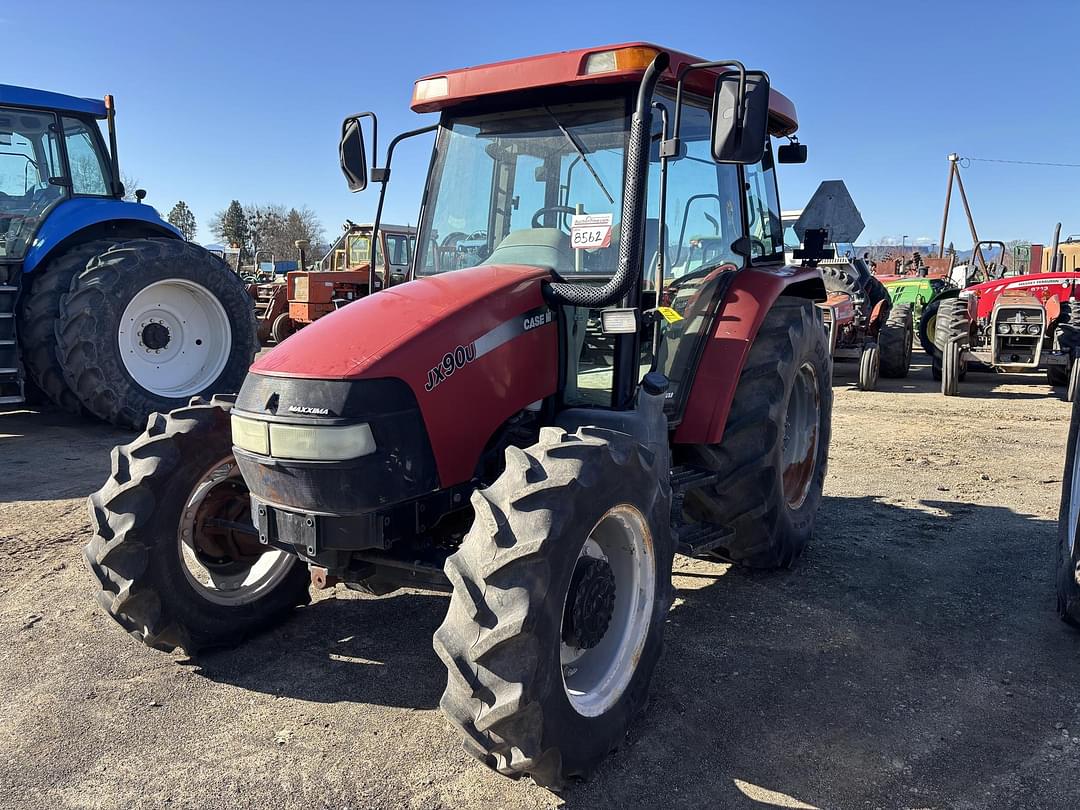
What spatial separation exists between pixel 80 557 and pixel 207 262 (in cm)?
446

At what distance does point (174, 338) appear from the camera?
334 inches

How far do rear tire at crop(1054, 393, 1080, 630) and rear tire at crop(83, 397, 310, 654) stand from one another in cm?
340

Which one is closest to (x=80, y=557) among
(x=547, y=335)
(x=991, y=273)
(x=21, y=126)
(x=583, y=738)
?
(x=547, y=335)

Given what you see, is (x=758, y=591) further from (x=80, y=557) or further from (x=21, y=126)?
(x=21, y=126)

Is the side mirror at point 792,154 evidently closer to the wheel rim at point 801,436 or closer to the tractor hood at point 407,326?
the wheel rim at point 801,436

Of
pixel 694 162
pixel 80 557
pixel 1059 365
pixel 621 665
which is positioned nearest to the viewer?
pixel 621 665

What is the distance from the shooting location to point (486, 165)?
12.7 feet

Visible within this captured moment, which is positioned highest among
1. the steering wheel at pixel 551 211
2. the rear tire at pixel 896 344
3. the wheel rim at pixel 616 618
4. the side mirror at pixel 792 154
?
the side mirror at pixel 792 154

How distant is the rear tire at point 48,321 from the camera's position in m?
7.57

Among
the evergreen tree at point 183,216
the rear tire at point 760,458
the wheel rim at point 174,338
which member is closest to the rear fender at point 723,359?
the rear tire at point 760,458

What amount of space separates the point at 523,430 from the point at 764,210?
2.38 metres

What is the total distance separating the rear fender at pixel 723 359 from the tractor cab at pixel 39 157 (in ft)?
22.3

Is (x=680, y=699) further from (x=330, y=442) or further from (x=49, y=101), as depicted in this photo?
(x=49, y=101)

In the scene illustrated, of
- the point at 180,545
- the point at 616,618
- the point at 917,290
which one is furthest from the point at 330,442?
the point at 917,290
